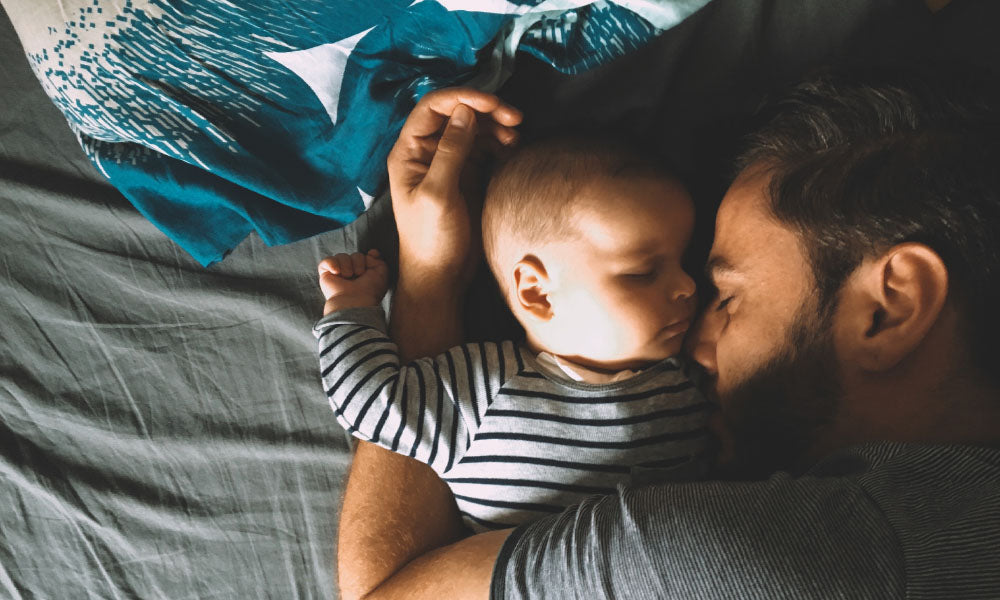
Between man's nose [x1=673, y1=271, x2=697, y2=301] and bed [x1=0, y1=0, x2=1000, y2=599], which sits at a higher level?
man's nose [x1=673, y1=271, x2=697, y2=301]

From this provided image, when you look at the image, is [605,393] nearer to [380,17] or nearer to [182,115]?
[380,17]

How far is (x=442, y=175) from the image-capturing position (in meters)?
1.05

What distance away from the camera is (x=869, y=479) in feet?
2.24

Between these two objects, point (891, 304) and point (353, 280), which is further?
point (353, 280)

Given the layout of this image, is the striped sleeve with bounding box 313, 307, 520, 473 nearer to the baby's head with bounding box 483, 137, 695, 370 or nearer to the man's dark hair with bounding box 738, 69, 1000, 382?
the baby's head with bounding box 483, 137, 695, 370

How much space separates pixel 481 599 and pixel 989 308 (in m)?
0.71

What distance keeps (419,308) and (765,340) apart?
55 centimetres

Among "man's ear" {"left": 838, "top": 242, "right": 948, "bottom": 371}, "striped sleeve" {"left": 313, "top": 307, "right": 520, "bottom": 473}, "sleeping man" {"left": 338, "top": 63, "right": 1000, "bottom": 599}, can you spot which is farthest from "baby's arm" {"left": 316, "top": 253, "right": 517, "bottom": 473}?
"man's ear" {"left": 838, "top": 242, "right": 948, "bottom": 371}

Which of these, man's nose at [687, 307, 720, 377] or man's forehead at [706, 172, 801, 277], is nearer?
man's forehead at [706, 172, 801, 277]

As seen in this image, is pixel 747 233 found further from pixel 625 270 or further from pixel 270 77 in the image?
pixel 270 77

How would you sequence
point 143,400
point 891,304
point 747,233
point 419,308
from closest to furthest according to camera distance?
point 891,304, point 747,233, point 419,308, point 143,400

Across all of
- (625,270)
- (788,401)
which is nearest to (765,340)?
(788,401)

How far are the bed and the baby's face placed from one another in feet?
0.90

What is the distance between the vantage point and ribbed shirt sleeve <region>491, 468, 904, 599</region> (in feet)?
2.01
